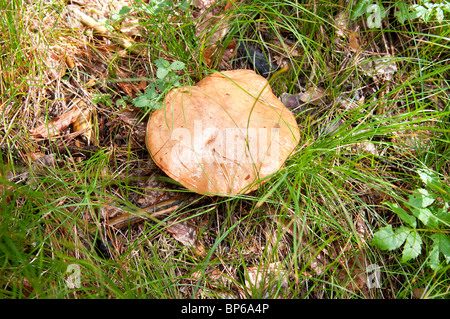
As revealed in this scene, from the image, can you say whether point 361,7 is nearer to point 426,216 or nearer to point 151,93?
point 426,216

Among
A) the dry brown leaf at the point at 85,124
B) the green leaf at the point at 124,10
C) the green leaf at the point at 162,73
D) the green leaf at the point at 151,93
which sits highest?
the green leaf at the point at 124,10

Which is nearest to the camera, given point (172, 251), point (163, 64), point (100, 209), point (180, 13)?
point (100, 209)

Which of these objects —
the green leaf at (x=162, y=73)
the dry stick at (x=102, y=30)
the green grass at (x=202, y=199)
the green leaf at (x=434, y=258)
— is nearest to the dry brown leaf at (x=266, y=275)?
the green grass at (x=202, y=199)

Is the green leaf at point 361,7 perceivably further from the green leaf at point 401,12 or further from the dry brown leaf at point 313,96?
the dry brown leaf at point 313,96

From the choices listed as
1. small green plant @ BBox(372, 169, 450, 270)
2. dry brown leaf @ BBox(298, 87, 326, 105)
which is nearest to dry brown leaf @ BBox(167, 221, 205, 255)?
small green plant @ BBox(372, 169, 450, 270)

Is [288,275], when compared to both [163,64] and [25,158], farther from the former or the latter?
[25,158]

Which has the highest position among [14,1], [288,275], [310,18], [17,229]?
[14,1]

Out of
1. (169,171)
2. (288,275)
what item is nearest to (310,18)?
(169,171)
